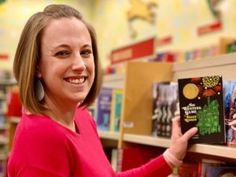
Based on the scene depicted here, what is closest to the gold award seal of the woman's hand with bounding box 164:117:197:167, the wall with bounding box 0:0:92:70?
the woman's hand with bounding box 164:117:197:167

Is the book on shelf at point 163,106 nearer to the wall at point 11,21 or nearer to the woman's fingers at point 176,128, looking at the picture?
the woman's fingers at point 176,128

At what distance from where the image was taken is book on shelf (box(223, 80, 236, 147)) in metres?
1.68

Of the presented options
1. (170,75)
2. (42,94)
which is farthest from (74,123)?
(170,75)

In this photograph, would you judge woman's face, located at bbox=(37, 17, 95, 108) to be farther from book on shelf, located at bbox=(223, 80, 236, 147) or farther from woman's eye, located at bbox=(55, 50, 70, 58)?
book on shelf, located at bbox=(223, 80, 236, 147)

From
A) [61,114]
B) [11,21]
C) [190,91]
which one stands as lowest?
[61,114]

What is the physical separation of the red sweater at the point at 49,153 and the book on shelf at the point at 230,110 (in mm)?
498

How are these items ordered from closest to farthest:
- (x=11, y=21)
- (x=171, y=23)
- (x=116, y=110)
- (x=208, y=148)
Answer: (x=208, y=148) → (x=116, y=110) → (x=171, y=23) → (x=11, y=21)

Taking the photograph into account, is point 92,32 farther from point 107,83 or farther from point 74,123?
point 107,83

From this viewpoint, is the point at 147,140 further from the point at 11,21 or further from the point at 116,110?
the point at 11,21

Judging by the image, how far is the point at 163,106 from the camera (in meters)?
2.28

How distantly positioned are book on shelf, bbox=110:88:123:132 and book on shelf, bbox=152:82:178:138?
55 centimetres

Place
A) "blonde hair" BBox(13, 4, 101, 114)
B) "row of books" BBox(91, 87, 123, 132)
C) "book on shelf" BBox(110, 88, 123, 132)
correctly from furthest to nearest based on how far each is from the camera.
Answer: "row of books" BBox(91, 87, 123, 132)
"book on shelf" BBox(110, 88, 123, 132)
"blonde hair" BBox(13, 4, 101, 114)


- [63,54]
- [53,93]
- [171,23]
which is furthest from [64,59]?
[171,23]

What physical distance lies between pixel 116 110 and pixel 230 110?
136 centimetres
